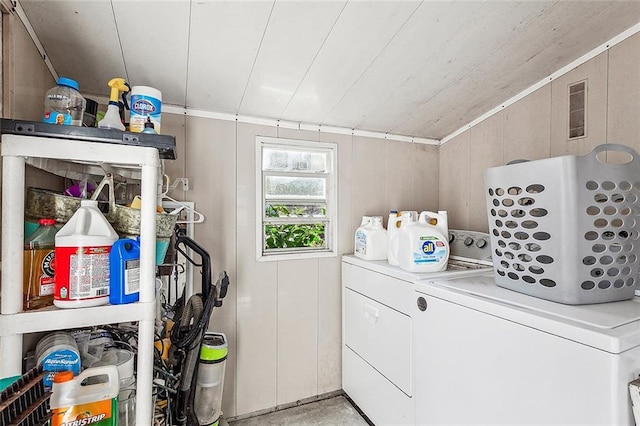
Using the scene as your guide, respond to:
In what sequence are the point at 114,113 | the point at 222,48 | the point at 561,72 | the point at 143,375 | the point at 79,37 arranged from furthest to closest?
the point at 561,72, the point at 222,48, the point at 79,37, the point at 114,113, the point at 143,375

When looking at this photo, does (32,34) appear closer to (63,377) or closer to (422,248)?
(63,377)

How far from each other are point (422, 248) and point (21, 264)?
1584 millimetres

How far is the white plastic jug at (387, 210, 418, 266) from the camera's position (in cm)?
179

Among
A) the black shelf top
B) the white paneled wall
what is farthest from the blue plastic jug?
the white paneled wall

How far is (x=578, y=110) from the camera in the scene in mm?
1708

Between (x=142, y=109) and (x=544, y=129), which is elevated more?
(x=544, y=129)

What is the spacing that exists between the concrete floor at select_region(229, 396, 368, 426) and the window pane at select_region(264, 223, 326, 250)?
110 centimetres

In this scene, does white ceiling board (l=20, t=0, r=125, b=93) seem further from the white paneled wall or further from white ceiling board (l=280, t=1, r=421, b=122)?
the white paneled wall

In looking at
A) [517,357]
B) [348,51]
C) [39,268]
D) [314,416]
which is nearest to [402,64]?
[348,51]

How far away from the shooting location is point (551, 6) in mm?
1316

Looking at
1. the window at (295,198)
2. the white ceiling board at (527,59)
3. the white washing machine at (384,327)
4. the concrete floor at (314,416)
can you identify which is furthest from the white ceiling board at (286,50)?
the concrete floor at (314,416)

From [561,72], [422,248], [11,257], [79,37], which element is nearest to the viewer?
[11,257]

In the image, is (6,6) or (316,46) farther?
(316,46)

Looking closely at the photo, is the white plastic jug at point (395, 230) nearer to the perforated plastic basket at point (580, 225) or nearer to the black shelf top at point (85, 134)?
the perforated plastic basket at point (580, 225)
